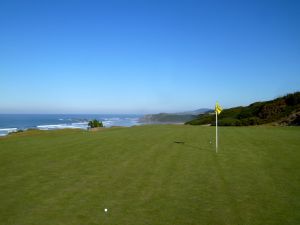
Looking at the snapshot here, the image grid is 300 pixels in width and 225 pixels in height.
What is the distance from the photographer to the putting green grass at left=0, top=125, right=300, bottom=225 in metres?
7.11

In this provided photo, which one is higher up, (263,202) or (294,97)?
(294,97)

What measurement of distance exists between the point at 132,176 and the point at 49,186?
2.55 m

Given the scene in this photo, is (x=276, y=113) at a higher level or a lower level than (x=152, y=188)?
higher

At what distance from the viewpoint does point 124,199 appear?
8281mm

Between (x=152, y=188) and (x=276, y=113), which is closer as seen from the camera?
(x=152, y=188)

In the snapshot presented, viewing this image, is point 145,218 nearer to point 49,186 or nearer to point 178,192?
point 178,192

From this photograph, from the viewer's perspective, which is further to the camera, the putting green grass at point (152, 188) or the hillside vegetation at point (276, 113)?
the hillside vegetation at point (276, 113)

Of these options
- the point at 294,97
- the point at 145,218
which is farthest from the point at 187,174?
the point at 294,97

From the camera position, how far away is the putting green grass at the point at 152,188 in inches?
280

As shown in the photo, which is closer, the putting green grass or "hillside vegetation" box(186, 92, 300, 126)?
the putting green grass

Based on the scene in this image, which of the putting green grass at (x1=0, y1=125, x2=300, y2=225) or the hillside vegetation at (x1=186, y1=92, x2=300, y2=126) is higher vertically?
the hillside vegetation at (x1=186, y1=92, x2=300, y2=126)

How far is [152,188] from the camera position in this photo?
9.27m

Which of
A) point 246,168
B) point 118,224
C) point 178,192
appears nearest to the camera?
point 118,224

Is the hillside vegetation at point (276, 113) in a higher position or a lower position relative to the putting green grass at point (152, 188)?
higher
